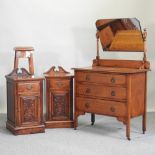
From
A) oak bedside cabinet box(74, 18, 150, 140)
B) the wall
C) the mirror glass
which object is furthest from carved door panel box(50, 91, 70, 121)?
the wall

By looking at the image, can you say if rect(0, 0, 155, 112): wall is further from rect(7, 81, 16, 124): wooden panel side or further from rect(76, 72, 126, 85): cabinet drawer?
rect(76, 72, 126, 85): cabinet drawer

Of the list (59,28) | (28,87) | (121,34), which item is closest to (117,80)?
(121,34)

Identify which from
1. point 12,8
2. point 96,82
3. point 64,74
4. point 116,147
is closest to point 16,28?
point 12,8

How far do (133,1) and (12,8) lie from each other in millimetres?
1697

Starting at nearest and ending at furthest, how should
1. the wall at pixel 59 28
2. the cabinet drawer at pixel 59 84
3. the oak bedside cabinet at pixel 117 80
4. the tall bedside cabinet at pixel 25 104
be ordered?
the oak bedside cabinet at pixel 117 80
the tall bedside cabinet at pixel 25 104
the cabinet drawer at pixel 59 84
the wall at pixel 59 28

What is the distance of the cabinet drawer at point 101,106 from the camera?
3752 millimetres

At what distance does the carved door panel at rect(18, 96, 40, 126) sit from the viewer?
3.93m

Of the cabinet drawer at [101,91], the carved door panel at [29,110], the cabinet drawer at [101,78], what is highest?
the cabinet drawer at [101,78]

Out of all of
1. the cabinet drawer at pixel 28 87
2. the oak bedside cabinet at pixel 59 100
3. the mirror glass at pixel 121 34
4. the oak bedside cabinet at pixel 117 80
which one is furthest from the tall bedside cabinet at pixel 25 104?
the mirror glass at pixel 121 34

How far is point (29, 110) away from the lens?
3.97m

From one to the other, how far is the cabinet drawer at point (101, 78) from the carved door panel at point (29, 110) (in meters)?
0.55

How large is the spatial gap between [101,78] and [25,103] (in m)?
0.88

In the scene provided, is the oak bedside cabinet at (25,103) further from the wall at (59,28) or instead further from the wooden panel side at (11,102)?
the wall at (59,28)

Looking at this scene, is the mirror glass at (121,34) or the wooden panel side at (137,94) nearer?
the wooden panel side at (137,94)
